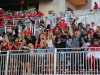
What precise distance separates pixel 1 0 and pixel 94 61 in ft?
63.4

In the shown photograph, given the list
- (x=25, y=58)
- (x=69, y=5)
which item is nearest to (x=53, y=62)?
(x=25, y=58)

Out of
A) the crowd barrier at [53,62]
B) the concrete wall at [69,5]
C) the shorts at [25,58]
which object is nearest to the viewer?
the crowd barrier at [53,62]

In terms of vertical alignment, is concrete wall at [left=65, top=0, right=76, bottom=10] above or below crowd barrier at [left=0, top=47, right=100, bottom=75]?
above

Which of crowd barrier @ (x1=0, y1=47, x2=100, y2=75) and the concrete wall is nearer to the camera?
crowd barrier @ (x1=0, y1=47, x2=100, y2=75)

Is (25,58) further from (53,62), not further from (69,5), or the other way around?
(69,5)

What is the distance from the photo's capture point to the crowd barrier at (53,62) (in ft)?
27.4

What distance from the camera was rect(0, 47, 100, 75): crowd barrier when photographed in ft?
27.4

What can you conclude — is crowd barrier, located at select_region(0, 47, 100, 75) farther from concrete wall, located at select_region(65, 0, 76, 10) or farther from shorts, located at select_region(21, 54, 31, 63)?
concrete wall, located at select_region(65, 0, 76, 10)

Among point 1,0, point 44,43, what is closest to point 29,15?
point 1,0

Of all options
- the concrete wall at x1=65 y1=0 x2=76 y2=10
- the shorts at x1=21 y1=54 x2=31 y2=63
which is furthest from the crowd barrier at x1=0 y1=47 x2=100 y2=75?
the concrete wall at x1=65 y1=0 x2=76 y2=10

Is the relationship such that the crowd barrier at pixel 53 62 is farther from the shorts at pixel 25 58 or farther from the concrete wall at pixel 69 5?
the concrete wall at pixel 69 5

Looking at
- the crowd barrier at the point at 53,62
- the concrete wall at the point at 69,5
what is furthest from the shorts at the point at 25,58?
the concrete wall at the point at 69,5

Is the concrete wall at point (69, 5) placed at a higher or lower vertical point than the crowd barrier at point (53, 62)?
higher

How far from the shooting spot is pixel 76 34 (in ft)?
30.1
